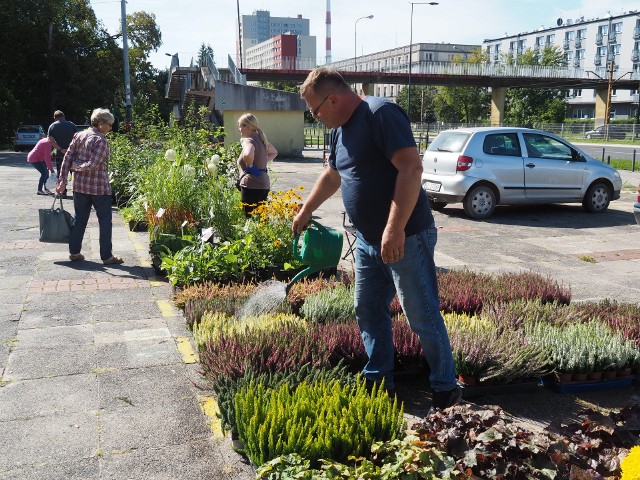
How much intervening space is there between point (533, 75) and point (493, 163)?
189 feet

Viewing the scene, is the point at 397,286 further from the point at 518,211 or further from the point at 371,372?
the point at 518,211

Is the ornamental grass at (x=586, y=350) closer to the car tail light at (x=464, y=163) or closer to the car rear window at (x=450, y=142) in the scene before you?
the car tail light at (x=464, y=163)

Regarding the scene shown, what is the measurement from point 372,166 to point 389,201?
0.70 feet

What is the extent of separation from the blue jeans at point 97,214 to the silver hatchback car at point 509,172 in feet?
22.6

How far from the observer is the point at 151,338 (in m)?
5.31

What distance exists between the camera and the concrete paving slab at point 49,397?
12.9 ft

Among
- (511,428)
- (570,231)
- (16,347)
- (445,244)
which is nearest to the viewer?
(511,428)

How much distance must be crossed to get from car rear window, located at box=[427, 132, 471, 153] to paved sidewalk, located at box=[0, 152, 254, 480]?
726 centimetres

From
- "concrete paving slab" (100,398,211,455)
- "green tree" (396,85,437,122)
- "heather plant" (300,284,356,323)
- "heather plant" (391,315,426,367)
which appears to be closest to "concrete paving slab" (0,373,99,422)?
"concrete paving slab" (100,398,211,455)

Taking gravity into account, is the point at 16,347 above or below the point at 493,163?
below

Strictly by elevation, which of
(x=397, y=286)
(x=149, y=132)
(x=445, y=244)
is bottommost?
(x=445, y=244)

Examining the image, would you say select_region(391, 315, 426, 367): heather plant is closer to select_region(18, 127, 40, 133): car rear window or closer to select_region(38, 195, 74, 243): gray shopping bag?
select_region(38, 195, 74, 243): gray shopping bag

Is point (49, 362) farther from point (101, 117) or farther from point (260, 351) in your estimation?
point (101, 117)

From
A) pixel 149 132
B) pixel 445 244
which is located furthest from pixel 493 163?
pixel 149 132
